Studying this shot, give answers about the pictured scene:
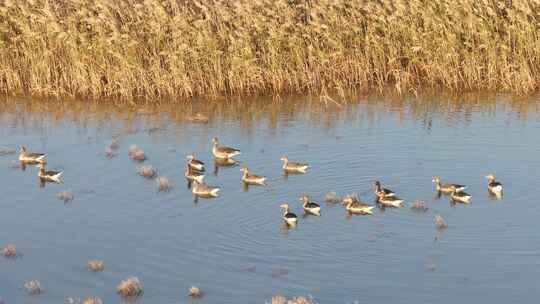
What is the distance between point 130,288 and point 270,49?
16.8m

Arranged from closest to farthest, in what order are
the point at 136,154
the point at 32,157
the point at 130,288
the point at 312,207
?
the point at 130,288, the point at 312,207, the point at 32,157, the point at 136,154

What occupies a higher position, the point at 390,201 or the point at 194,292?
the point at 390,201

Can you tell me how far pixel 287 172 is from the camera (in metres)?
25.4

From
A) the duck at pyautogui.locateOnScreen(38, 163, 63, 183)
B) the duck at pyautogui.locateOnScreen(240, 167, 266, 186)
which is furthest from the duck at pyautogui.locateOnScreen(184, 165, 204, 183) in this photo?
the duck at pyautogui.locateOnScreen(38, 163, 63, 183)

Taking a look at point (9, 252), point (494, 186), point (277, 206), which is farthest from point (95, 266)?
point (494, 186)

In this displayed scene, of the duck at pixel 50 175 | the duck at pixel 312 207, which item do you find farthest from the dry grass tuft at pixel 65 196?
the duck at pixel 312 207

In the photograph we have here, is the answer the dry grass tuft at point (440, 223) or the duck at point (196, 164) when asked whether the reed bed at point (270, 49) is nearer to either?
the duck at point (196, 164)

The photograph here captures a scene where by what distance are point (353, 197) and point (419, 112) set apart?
380 inches

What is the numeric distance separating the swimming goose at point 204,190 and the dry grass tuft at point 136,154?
317cm

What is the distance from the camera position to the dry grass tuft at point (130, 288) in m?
17.6

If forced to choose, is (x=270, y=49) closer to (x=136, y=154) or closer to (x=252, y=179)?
(x=136, y=154)

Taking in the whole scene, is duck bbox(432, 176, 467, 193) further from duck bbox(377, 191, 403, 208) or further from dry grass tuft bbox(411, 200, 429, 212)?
duck bbox(377, 191, 403, 208)

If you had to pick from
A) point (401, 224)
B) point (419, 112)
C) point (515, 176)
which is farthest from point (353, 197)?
point (419, 112)

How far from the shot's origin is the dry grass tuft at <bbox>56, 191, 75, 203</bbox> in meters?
24.1
